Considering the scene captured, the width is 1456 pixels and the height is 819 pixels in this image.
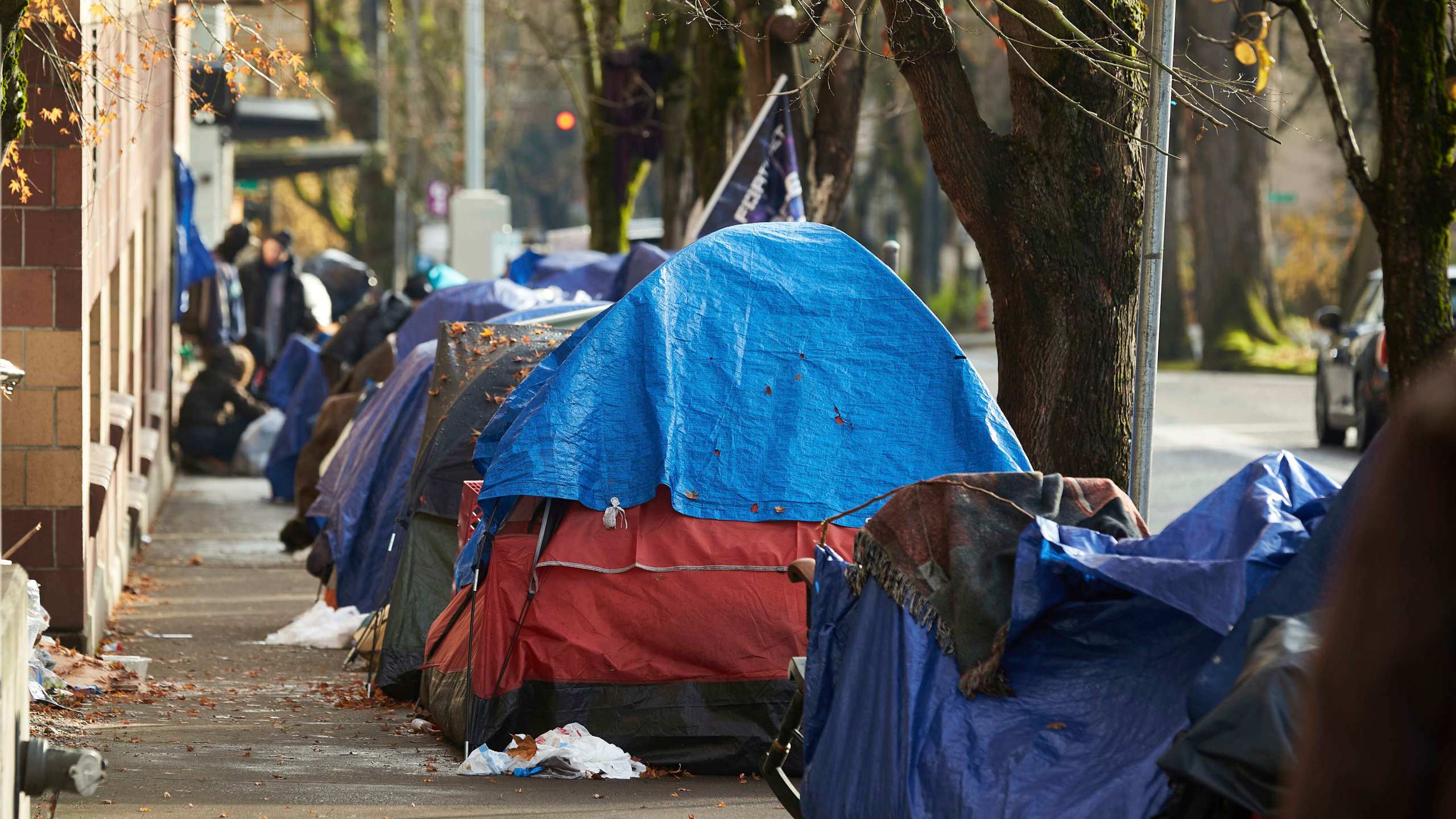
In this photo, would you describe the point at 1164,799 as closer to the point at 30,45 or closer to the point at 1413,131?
the point at 1413,131

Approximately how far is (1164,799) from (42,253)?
21.5ft

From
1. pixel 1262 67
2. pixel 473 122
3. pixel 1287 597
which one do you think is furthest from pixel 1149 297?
pixel 473 122

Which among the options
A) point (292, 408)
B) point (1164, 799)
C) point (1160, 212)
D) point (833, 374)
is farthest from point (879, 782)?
point (292, 408)

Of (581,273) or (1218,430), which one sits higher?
(581,273)

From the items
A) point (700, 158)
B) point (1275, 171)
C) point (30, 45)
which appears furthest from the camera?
point (1275, 171)

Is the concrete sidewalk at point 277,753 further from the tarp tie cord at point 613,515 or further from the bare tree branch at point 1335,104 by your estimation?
the bare tree branch at point 1335,104

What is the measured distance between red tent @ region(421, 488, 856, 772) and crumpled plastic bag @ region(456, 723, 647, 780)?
82 millimetres

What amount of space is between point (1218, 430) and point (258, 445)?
10.6 meters

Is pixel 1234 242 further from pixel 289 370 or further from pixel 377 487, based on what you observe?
pixel 377 487

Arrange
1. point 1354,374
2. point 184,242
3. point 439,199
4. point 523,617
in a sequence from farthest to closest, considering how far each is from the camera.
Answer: point 439,199
point 184,242
point 1354,374
point 523,617

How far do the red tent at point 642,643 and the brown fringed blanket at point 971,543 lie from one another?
1.85 m

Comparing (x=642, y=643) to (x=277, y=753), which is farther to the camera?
(x=277, y=753)

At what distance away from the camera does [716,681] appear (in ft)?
22.1

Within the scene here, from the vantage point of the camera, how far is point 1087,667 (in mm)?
4258
